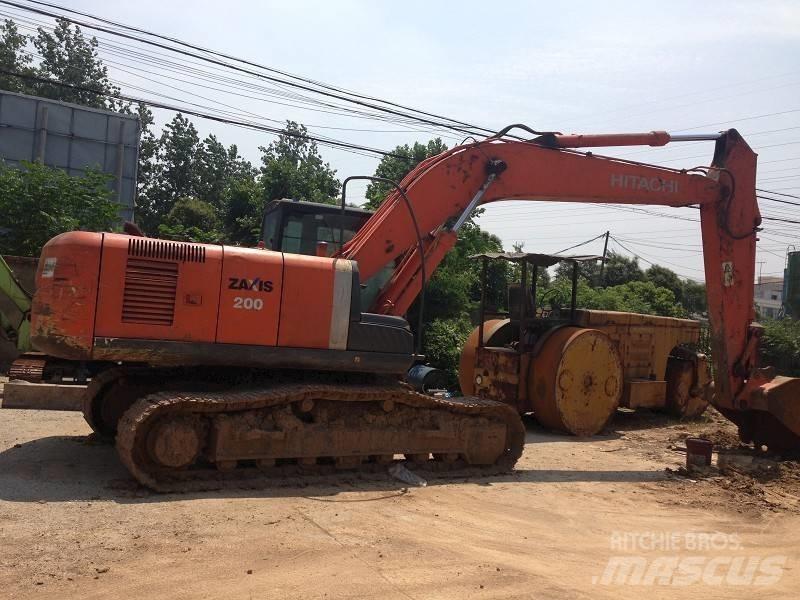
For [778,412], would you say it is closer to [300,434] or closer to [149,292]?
[300,434]

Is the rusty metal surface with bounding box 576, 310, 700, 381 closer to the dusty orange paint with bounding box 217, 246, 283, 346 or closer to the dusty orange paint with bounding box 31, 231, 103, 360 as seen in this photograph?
the dusty orange paint with bounding box 217, 246, 283, 346

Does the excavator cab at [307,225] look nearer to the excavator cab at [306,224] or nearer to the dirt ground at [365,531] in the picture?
the excavator cab at [306,224]

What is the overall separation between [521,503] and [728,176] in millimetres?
5741

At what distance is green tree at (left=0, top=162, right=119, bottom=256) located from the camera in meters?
15.4

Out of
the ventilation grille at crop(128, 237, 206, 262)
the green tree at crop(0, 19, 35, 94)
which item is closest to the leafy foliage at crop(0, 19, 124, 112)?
the green tree at crop(0, 19, 35, 94)

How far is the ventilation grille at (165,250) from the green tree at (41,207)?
33.8 ft

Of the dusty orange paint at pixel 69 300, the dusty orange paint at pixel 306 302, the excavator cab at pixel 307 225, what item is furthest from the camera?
the excavator cab at pixel 307 225

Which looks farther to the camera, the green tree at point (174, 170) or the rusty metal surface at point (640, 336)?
the green tree at point (174, 170)

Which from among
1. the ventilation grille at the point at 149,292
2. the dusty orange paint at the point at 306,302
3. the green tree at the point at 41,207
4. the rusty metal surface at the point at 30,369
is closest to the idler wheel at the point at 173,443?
the ventilation grille at the point at 149,292

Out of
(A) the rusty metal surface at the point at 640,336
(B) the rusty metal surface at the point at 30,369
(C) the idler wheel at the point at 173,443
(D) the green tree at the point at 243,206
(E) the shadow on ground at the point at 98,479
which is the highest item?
(D) the green tree at the point at 243,206

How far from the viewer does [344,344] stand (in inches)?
259

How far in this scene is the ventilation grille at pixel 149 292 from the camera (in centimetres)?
590

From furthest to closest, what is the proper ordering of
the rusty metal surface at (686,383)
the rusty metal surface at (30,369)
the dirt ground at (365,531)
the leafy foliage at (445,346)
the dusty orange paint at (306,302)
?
the leafy foliage at (445,346), the rusty metal surface at (686,383), the rusty metal surface at (30,369), the dusty orange paint at (306,302), the dirt ground at (365,531)

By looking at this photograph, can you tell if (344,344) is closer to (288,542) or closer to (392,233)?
(392,233)
